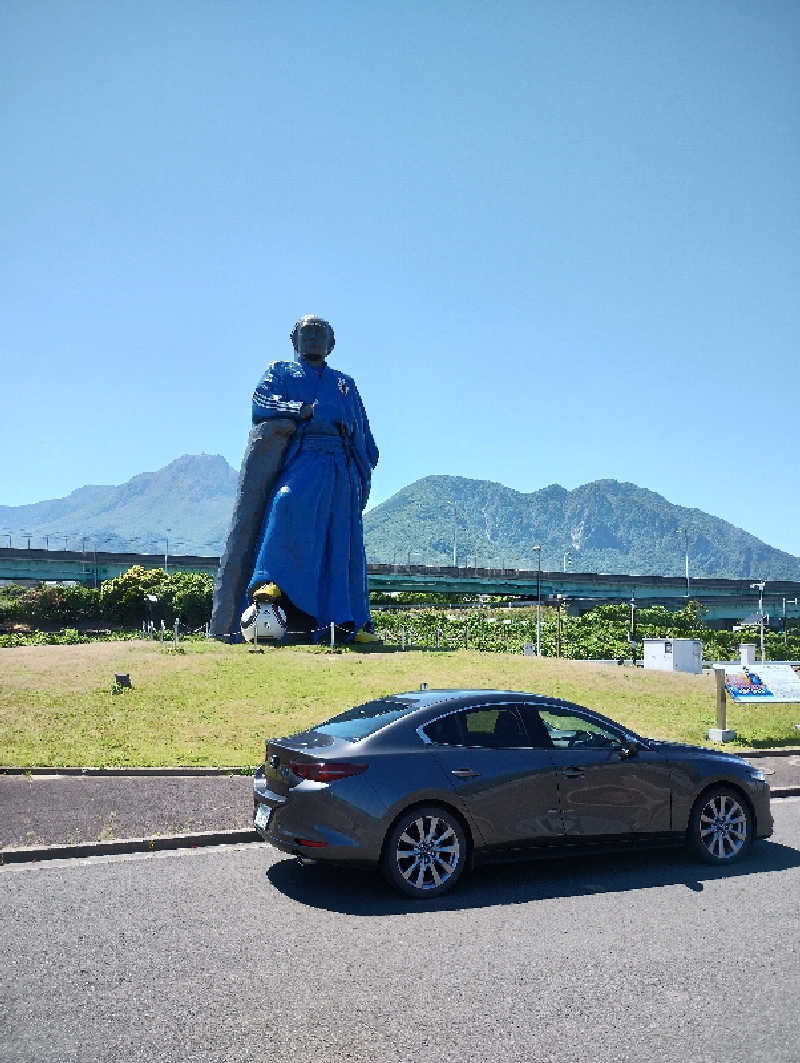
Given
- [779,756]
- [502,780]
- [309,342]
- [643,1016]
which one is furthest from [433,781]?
[309,342]

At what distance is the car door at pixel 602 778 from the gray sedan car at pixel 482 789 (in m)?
0.01

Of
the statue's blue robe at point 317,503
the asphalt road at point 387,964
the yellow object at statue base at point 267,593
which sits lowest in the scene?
the asphalt road at point 387,964

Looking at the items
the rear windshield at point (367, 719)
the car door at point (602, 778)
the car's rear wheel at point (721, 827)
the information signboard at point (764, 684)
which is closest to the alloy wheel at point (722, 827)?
the car's rear wheel at point (721, 827)

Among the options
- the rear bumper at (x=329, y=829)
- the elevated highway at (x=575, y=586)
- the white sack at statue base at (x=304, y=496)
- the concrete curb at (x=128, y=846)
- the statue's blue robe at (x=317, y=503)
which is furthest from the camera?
the elevated highway at (x=575, y=586)

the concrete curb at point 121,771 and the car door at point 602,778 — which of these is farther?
the concrete curb at point 121,771

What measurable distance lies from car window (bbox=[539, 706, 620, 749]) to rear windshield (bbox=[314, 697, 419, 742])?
4.02ft

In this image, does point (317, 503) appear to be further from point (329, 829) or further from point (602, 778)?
point (329, 829)

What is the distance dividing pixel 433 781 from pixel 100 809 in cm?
432

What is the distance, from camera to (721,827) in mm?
8492

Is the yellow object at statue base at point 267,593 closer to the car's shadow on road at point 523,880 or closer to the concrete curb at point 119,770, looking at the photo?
the concrete curb at point 119,770

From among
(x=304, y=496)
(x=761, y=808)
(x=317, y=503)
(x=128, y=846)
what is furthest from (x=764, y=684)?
(x=304, y=496)

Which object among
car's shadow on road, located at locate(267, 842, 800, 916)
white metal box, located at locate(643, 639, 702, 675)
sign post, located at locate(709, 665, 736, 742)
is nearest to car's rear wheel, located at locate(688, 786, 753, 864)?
car's shadow on road, located at locate(267, 842, 800, 916)

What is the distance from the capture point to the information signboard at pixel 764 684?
16.5 metres

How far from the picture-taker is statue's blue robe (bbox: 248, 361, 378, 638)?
35469 mm
